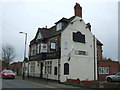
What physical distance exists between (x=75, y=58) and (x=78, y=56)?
0.80m

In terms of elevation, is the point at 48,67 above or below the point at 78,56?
below

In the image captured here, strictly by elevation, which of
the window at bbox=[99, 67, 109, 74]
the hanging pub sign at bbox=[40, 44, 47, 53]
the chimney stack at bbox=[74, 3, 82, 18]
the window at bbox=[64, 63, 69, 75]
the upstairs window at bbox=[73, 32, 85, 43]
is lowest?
the window at bbox=[99, 67, 109, 74]

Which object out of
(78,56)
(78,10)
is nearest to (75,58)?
(78,56)

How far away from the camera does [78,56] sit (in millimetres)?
29641

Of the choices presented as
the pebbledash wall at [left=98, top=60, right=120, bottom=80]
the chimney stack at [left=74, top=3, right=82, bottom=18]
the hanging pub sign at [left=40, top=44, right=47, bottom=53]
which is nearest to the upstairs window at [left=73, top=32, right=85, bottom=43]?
the chimney stack at [left=74, top=3, right=82, bottom=18]

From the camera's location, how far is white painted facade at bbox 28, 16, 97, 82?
2792 centimetres

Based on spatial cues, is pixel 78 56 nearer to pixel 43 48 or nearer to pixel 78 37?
pixel 78 37

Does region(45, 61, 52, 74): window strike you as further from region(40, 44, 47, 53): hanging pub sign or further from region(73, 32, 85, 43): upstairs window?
region(73, 32, 85, 43): upstairs window

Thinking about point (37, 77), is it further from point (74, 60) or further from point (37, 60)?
point (74, 60)

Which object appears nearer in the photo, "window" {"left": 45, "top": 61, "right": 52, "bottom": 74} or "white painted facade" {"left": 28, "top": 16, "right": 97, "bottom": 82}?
"white painted facade" {"left": 28, "top": 16, "right": 97, "bottom": 82}

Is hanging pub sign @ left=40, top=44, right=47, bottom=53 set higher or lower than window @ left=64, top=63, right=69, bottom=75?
higher

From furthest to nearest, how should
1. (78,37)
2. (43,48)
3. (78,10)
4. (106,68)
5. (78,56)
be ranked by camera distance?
1. (106,68)
2. (78,10)
3. (78,37)
4. (43,48)
5. (78,56)

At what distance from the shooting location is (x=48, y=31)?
35625 millimetres

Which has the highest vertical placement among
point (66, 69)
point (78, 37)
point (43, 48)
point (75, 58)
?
point (78, 37)
